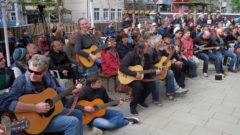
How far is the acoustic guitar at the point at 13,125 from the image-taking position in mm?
2891

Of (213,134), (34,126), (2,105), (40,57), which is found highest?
(40,57)

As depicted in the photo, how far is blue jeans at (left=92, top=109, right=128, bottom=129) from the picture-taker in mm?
4430

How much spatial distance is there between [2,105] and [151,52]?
11.7ft

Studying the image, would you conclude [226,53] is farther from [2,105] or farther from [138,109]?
[2,105]

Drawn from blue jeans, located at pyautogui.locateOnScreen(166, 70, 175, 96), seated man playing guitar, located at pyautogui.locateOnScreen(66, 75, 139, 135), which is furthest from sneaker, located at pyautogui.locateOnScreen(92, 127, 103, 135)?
blue jeans, located at pyautogui.locateOnScreen(166, 70, 175, 96)

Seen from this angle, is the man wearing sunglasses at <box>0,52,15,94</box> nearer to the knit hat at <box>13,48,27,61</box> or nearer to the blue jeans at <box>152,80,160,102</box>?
the knit hat at <box>13,48,27,61</box>

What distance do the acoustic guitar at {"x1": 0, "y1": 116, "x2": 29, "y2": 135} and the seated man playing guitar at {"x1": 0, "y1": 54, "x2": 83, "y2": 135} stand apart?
108 millimetres

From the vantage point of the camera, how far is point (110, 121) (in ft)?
14.8

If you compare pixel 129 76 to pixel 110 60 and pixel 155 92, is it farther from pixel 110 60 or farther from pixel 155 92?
pixel 110 60

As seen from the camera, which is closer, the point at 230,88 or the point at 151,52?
the point at 151,52

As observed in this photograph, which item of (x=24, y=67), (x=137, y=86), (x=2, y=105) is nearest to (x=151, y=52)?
A: (x=137, y=86)

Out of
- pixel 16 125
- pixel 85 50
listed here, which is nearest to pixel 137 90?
pixel 85 50

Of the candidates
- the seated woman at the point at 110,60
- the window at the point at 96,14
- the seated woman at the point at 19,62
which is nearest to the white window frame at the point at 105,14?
the window at the point at 96,14

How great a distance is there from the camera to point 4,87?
4355mm
